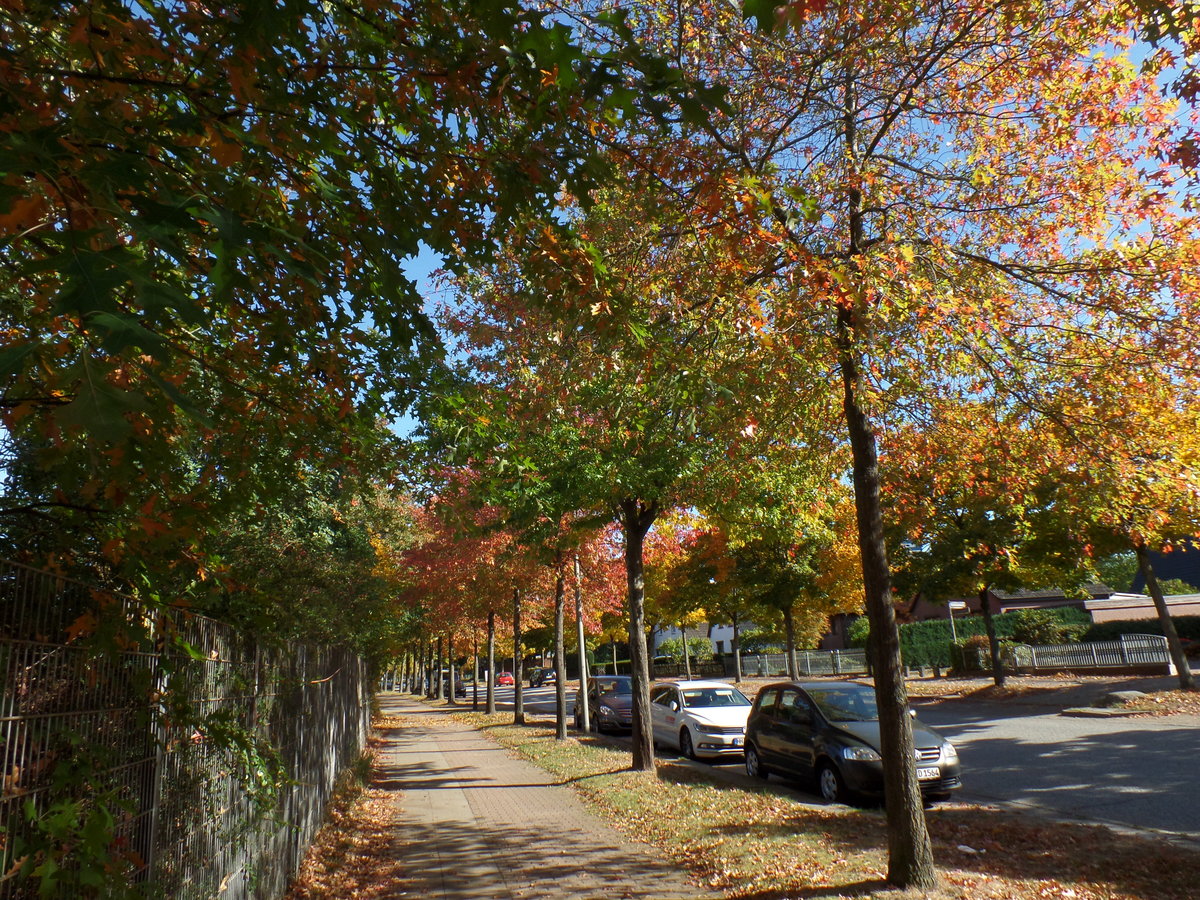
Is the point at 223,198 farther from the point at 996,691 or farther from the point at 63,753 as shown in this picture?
the point at 996,691

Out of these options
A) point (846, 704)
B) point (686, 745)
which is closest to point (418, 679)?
point (686, 745)

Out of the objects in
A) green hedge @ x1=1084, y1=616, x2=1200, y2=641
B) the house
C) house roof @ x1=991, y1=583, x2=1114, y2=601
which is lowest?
green hedge @ x1=1084, y1=616, x2=1200, y2=641

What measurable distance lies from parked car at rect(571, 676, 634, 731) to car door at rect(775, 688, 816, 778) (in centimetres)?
984

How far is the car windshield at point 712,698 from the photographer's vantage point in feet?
58.7

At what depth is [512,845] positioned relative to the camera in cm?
888

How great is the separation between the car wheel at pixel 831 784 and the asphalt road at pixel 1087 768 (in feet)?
1.46

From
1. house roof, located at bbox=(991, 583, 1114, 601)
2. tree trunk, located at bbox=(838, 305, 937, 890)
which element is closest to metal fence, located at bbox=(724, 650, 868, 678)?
house roof, located at bbox=(991, 583, 1114, 601)

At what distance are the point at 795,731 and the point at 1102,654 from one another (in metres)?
22.2

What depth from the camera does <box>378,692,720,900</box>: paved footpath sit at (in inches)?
281

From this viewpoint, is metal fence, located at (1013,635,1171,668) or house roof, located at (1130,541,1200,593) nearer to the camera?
metal fence, located at (1013,635,1171,668)

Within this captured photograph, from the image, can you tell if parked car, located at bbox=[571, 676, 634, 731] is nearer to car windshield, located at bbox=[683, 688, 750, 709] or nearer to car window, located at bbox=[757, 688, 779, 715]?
car windshield, located at bbox=[683, 688, 750, 709]

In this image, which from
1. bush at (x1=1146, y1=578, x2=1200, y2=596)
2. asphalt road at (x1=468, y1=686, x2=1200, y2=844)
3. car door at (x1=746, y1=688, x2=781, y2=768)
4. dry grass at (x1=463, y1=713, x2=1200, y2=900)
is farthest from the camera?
bush at (x1=1146, y1=578, x2=1200, y2=596)

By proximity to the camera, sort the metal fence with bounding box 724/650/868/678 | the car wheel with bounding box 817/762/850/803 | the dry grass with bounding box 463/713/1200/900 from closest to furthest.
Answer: the dry grass with bounding box 463/713/1200/900
the car wheel with bounding box 817/762/850/803
the metal fence with bounding box 724/650/868/678

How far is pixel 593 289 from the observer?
5.29 metres
